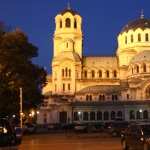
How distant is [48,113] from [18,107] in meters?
61.8

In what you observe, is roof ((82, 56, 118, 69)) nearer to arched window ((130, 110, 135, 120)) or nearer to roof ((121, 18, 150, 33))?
roof ((121, 18, 150, 33))

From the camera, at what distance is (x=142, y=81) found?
412 feet

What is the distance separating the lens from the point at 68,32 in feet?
449

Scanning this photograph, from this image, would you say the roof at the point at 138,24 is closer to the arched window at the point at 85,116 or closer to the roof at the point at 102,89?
the roof at the point at 102,89

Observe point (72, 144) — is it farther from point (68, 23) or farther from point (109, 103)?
point (68, 23)

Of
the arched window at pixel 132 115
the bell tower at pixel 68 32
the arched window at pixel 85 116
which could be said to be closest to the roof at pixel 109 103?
the arched window at pixel 132 115

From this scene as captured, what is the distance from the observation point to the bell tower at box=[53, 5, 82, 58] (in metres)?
136

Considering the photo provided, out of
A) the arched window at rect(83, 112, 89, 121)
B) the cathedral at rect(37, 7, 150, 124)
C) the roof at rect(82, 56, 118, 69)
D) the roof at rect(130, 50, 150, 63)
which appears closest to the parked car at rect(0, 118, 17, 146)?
the cathedral at rect(37, 7, 150, 124)

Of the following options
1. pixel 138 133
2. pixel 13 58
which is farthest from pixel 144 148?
pixel 13 58

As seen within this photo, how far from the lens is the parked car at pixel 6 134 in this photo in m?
27.0

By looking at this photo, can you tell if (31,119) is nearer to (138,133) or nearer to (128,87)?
(128,87)

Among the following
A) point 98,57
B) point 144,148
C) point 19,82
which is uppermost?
point 98,57

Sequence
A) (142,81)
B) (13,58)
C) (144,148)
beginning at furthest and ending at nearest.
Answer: (142,81) < (13,58) < (144,148)

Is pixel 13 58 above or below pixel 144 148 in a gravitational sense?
above
